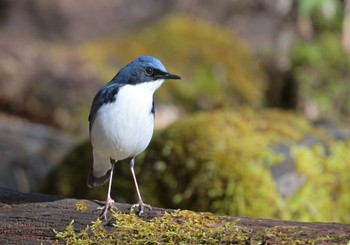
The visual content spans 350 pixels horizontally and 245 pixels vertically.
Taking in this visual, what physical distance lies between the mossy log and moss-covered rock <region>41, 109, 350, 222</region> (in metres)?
2.21

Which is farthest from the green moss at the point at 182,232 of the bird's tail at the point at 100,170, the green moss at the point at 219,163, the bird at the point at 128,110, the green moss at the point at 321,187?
the green moss at the point at 321,187

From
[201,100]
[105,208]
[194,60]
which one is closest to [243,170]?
[105,208]

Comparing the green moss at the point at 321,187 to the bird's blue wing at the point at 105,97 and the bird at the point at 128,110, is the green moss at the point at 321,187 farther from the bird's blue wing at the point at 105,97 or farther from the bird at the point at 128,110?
the bird's blue wing at the point at 105,97

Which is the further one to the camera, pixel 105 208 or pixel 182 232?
pixel 105 208

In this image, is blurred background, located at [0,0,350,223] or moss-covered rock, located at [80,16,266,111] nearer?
blurred background, located at [0,0,350,223]

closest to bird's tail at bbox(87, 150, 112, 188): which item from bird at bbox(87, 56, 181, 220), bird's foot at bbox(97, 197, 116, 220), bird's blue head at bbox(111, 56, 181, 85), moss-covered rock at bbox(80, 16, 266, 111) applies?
bird at bbox(87, 56, 181, 220)

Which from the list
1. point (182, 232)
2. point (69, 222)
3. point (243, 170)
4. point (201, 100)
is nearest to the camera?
point (182, 232)

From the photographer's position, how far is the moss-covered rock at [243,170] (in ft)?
22.0

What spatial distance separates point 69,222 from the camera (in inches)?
175

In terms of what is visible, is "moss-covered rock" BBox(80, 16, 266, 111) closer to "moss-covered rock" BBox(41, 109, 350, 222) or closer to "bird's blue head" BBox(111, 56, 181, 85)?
"moss-covered rock" BBox(41, 109, 350, 222)

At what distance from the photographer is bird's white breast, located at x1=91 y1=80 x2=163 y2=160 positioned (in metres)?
4.93

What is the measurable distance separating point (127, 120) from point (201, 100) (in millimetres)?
8202

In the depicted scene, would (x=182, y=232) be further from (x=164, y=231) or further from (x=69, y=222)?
(x=69, y=222)

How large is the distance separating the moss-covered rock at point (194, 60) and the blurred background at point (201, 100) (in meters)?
0.03
